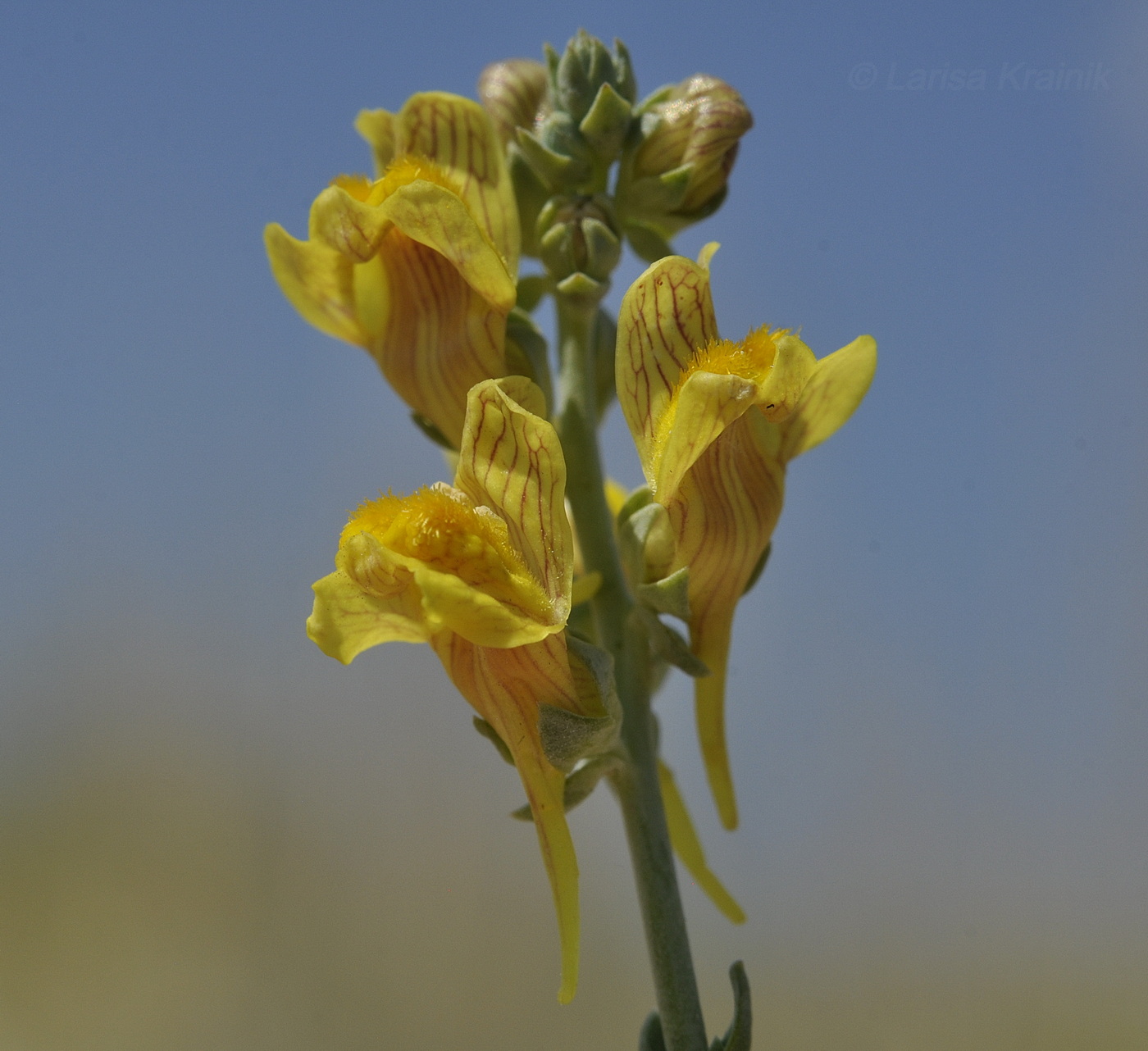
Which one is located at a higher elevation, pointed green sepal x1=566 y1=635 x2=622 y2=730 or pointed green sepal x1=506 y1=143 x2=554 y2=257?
pointed green sepal x1=506 y1=143 x2=554 y2=257

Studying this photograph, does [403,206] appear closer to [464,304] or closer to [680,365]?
[464,304]

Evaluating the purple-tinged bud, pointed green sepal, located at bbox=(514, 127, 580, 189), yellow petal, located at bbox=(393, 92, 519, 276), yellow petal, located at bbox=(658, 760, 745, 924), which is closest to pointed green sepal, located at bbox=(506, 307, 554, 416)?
yellow petal, located at bbox=(393, 92, 519, 276)

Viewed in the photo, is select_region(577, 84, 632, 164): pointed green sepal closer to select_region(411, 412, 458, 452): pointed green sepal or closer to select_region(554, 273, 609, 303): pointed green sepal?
select_region(554, 273, 609, 303): pointed green sepal

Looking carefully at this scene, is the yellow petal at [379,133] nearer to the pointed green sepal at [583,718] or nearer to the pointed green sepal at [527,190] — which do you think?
the pointed green sepal at [527,190]

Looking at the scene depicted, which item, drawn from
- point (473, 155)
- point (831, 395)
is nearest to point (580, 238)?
point (473, 155)

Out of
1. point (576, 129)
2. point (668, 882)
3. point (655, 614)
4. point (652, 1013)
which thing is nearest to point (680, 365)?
point (655, 614)

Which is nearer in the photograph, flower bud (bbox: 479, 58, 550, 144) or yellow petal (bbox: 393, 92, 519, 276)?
yellow petal (bbox: 393, 92, 519, 276)

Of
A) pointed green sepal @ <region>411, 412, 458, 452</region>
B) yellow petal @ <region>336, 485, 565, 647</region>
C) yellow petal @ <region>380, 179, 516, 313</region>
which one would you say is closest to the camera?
yellow petal @ <region>336, 485, 565, 647</region>

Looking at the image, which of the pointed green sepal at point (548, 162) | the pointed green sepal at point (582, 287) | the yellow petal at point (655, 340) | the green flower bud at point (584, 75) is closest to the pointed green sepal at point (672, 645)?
the yellow petal at point (655, 340)
